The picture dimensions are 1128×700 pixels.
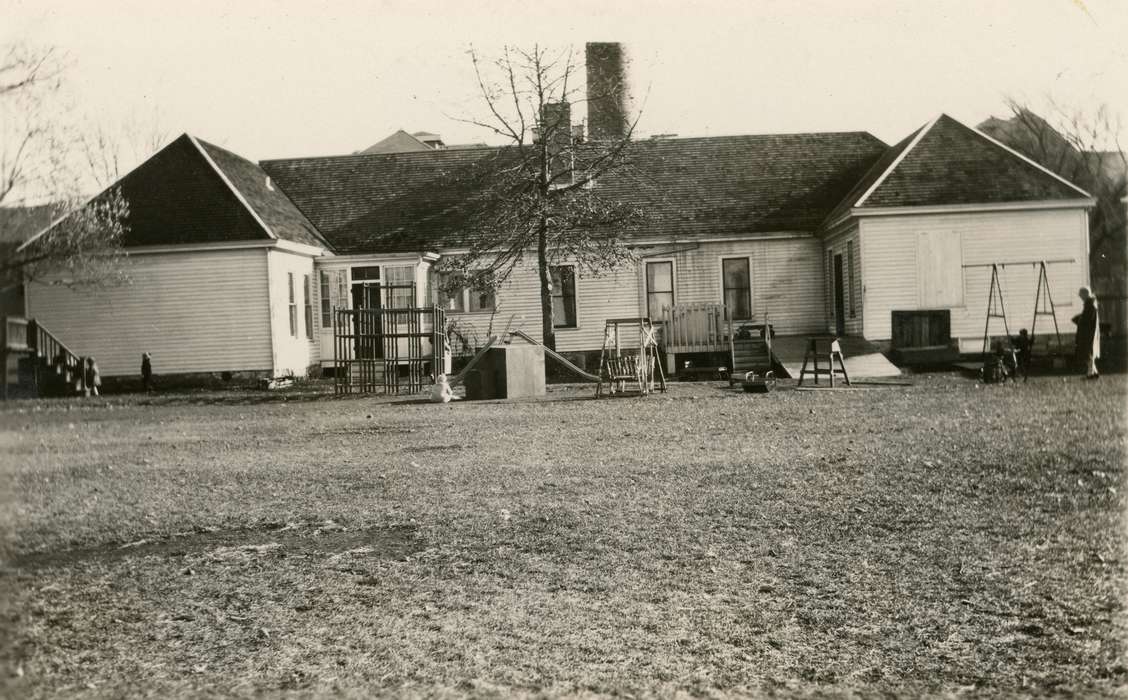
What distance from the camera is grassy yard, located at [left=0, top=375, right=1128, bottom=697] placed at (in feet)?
15.5

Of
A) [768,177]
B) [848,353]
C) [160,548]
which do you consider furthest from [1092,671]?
[768,177]

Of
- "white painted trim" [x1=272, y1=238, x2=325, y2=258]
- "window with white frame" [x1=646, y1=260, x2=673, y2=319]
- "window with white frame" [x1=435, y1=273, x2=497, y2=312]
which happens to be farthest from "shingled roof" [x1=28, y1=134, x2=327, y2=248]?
"window with white frame" [x1=646, y1=260, x2=673, y2=319]

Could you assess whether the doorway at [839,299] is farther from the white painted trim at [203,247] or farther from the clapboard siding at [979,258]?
the white painted trim at [203,247]

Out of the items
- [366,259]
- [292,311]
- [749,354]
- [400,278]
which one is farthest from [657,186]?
[292,311]

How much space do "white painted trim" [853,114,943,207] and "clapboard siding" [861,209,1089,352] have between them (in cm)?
62

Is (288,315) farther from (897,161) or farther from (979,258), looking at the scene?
(979,258)

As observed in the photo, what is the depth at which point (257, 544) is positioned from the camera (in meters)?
7.30

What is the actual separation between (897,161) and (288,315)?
16751 millimetres

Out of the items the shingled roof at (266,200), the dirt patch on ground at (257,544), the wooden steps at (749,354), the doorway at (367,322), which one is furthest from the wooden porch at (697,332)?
the dirt patch on ground at (257,544)

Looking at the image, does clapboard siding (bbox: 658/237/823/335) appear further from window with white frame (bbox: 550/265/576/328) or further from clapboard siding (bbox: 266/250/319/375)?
clapboard siding (bbox: 266/250/319/375)

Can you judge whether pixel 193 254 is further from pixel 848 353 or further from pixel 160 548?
pixel 160 548

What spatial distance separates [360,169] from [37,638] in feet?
93.4

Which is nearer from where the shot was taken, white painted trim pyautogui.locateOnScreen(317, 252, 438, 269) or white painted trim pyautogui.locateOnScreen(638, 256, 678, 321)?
white painted trim pyautogui.locateOnScreen(317, 252, 438, 269)

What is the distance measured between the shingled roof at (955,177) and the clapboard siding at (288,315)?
14.8m
